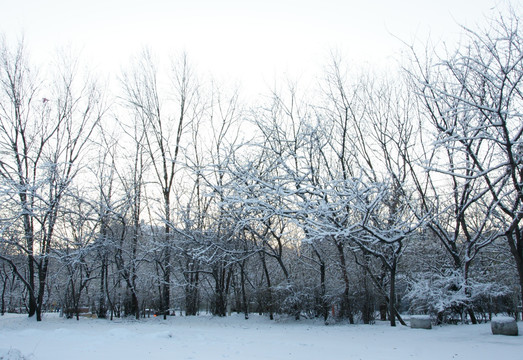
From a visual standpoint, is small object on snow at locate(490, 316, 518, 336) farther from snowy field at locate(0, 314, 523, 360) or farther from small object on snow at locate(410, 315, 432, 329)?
small object on snow at locate(410, 315, 432, 329)

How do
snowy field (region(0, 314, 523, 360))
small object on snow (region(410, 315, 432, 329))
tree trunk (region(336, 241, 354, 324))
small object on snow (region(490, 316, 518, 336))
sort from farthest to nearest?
1. tree trunk (region(336, 241, 354, 324))
2. small object on snow (region(410, 315, 432, 329))
3. small object on snow (region(490, 316, 518, 336))
4. snowy field (region(0, 314, 523, 360))

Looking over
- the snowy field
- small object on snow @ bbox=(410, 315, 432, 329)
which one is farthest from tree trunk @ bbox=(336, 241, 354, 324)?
small object on snow @ bbox=(410, 315, 432, 329)

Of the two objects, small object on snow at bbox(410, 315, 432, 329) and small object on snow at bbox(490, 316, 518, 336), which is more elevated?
small object on snow at bbox(490, 316, 518, 336)

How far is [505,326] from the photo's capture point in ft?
25.4

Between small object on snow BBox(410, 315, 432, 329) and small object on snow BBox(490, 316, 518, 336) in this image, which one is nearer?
small object on snow BBox(490, 316, 518, 336)

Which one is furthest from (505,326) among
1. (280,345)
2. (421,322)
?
(280,345)

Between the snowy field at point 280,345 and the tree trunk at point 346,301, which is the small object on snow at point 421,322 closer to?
the snowy field at point 280,345

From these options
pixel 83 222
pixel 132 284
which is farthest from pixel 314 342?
pixel 83 222

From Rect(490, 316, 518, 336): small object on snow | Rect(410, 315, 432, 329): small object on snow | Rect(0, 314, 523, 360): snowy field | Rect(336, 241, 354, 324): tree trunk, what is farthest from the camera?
Rect(336, 241, 354, 324): tree trunk

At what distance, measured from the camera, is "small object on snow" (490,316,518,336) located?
769 cm

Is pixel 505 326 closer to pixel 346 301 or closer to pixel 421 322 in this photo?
pixel 421 322

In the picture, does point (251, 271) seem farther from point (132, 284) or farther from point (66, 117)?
point (66, 117)

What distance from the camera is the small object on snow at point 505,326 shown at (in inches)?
303

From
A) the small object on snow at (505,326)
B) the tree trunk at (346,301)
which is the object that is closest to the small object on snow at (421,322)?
the small object on snow at (505,326)
